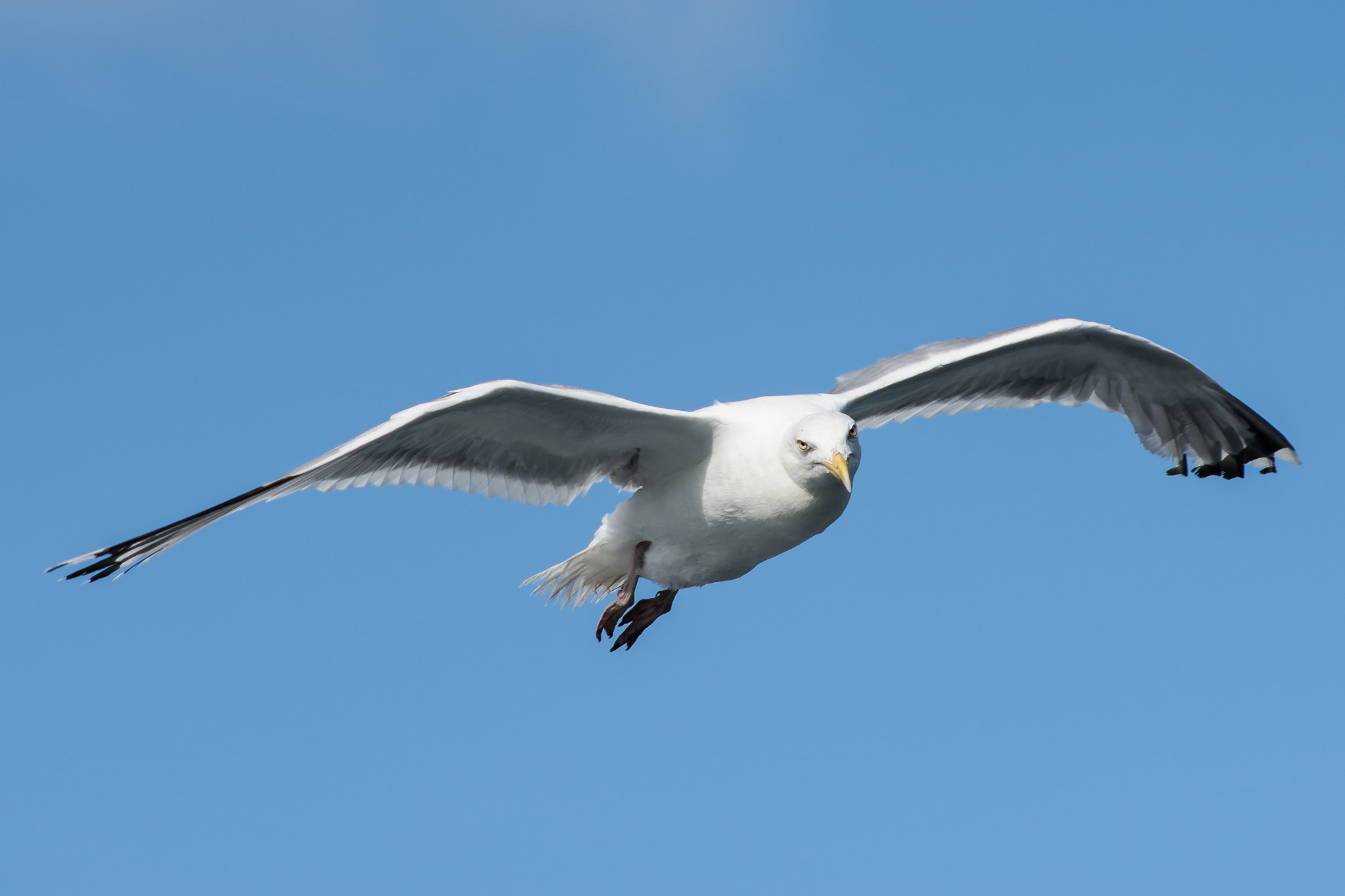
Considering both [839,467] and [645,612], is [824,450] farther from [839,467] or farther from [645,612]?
[645,612]

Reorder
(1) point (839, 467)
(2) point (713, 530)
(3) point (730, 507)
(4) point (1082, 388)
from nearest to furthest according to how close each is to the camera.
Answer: (1) point (839, 467) < (3) point (730, 507) < (2) point (713, 530) < (4) point (1082, 388)

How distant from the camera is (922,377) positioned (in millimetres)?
10281

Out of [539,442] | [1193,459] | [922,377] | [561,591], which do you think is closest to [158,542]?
[539,442]

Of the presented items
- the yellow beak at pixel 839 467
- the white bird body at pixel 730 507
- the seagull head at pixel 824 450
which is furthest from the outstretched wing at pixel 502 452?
the yellow beak at pixel 839 467

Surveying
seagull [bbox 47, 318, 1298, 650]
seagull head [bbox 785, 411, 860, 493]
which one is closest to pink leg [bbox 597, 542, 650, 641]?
seagull [bbox 47, 318, 1298, 650]

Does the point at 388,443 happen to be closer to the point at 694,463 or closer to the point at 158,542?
the point at 158,542

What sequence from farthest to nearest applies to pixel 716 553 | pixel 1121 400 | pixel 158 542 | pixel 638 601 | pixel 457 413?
pixel 1121 400 < pixel 638 601 < pixel 716 553 < pixel 457 413 < pixel 158 542

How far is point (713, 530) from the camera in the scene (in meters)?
9.05

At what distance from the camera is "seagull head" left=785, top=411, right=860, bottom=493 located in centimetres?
813

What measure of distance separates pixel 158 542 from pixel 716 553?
3574mm

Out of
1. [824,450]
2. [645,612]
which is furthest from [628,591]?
[824,450]

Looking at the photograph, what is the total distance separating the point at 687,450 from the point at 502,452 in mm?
1297

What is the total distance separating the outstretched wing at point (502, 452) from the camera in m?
8.09

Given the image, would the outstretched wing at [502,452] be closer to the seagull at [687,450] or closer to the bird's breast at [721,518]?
the seagull at [687,450]
